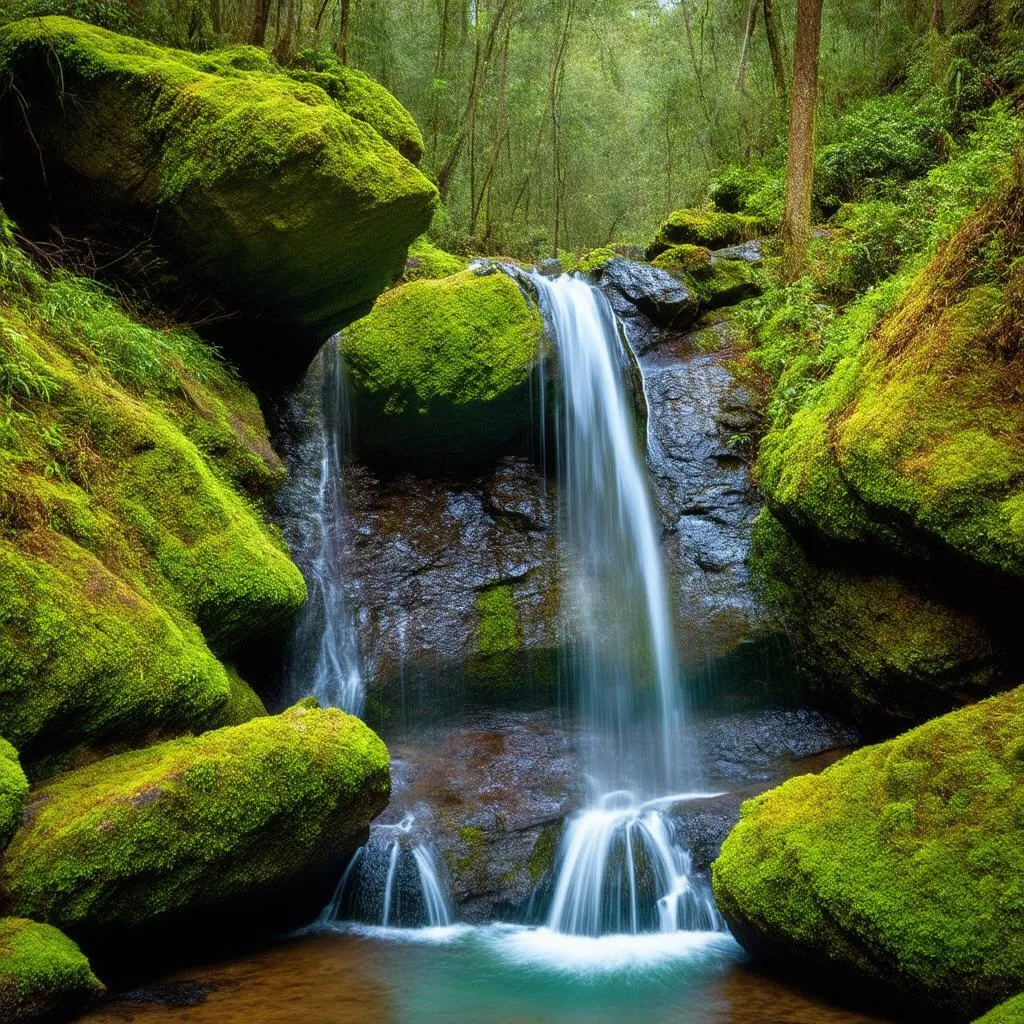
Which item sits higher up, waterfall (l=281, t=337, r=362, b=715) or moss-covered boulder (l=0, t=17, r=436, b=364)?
moss-covered boulder (l=0, t=17, r=436, b=364)

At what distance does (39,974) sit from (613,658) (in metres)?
5.69

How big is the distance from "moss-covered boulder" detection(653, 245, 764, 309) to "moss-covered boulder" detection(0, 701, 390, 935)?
343 inches

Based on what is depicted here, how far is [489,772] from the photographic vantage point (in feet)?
23.4

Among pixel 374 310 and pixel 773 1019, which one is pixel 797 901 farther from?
pixel 374 310

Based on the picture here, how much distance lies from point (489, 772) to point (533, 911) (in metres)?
1.48

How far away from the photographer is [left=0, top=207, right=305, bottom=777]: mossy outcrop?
162 inches

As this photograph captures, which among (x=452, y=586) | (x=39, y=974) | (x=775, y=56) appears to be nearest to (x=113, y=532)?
(x=39, y=974)

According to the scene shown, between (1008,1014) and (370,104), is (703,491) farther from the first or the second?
(1008,1014)

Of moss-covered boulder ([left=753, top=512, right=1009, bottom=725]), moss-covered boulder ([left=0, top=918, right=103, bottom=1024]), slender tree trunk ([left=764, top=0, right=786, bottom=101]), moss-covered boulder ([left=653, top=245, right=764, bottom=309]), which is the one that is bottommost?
moss-covered boulder ([left=0, top=918, right=103, bottom=1024])

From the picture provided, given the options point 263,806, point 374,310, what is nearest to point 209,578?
point 263,806

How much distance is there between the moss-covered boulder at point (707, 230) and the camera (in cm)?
1436

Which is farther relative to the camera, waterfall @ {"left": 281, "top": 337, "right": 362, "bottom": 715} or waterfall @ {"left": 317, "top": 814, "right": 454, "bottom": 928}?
waterfall @ {"left": 281, "top": 337, "right": 362, "bottom": 715}

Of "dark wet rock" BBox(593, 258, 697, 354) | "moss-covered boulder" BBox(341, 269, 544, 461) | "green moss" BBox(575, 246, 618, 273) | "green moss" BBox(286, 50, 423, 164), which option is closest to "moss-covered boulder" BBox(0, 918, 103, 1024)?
"moss-covered boulder" BBox(341, 269, 544, 461)

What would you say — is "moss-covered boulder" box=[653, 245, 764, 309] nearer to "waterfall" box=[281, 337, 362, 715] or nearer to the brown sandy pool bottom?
"waterfall" box=[281, 337, 362, 715]
